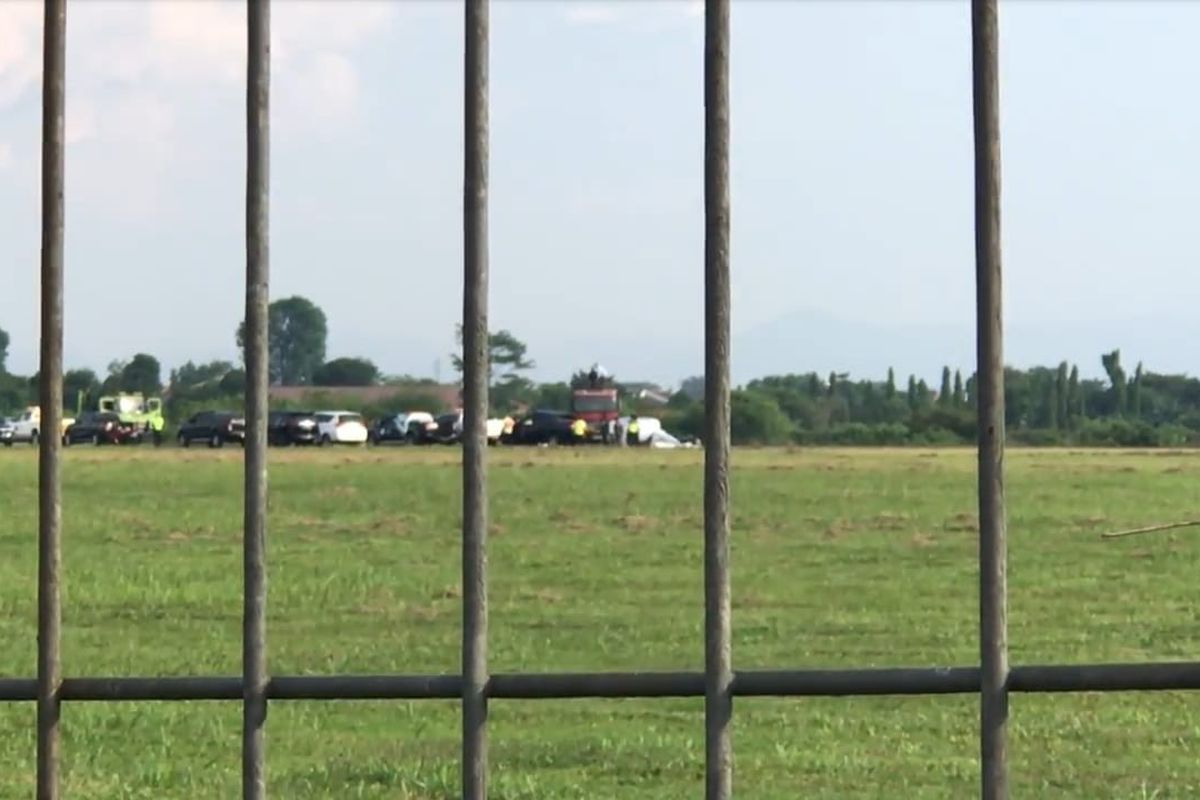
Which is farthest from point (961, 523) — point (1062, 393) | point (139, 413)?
point (139, 413)

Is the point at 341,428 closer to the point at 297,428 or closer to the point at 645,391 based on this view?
the point at 297,428

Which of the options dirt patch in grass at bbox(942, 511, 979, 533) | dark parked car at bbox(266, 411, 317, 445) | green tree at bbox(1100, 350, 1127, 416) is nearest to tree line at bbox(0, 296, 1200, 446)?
green tree at bbox(1100, 350, 1127, 416)

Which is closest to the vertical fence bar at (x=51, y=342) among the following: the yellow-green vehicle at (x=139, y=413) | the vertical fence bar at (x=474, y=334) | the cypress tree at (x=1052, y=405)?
the vertical fence bar at (x=474, y=334)

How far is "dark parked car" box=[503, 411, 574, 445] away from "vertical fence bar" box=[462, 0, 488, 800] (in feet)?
192

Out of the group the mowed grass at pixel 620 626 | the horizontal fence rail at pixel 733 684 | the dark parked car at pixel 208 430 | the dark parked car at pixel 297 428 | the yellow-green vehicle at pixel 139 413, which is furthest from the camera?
the yellow-green vehicle at pixel 139 413

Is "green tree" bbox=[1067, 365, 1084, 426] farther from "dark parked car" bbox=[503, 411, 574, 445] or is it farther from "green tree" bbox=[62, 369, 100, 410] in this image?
"dark parked car" bbox=[503, 411, 574, 445]

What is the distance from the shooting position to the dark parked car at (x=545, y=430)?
2429 inches

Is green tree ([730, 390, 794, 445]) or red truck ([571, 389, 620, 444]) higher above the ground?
red truck ([571, 389, 620, 444])

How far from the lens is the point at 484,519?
300 cm

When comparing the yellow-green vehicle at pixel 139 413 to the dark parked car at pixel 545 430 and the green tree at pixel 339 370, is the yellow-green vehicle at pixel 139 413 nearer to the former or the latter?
the dark parked car at pixel 545 430

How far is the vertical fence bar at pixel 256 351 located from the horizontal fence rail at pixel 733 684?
0.05 metres

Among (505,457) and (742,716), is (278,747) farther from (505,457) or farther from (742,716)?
(505,457)

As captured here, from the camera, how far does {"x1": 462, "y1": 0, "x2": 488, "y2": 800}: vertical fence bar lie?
2.99m

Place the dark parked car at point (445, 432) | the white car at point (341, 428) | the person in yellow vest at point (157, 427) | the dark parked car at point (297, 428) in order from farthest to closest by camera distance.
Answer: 1. the dark parked car at point (445, 432)
2. the person in yellow vest at point (157, 427)
3. the white car at point (341, 428)
4. the dark parked car at point (297, 428)
